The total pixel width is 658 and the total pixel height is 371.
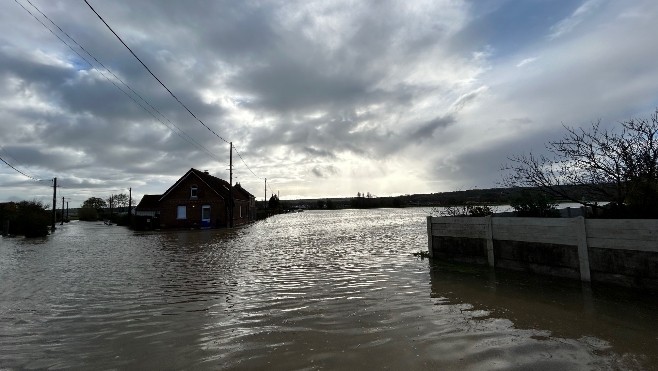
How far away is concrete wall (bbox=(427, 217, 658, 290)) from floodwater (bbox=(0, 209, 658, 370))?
42 centimetres

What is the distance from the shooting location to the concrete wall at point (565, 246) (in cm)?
700

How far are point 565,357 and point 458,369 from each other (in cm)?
129

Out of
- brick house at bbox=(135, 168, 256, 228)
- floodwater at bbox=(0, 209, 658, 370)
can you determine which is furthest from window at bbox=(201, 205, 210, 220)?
floodwater at bbox=(0, 209, 658, 370)

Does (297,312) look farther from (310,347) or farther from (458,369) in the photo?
(458,369)

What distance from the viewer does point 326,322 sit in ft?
19.4

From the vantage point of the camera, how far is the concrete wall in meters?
7.00

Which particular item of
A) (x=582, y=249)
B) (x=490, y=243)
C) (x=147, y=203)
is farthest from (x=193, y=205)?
(x=582, y=249)

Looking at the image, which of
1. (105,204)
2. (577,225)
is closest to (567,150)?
(577,225)

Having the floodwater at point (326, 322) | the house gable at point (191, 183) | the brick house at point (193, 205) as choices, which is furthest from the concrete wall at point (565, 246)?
the house gable at point (191, 183)

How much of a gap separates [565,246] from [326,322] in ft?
19.0

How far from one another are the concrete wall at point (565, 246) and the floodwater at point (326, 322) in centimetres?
42

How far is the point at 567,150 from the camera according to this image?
11.4 m

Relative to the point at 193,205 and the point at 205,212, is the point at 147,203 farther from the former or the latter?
the point at 205,212

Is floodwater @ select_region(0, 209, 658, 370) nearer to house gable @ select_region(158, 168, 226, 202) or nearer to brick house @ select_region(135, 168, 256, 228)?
brick house @ select_region(135, 168, 256, 228)
